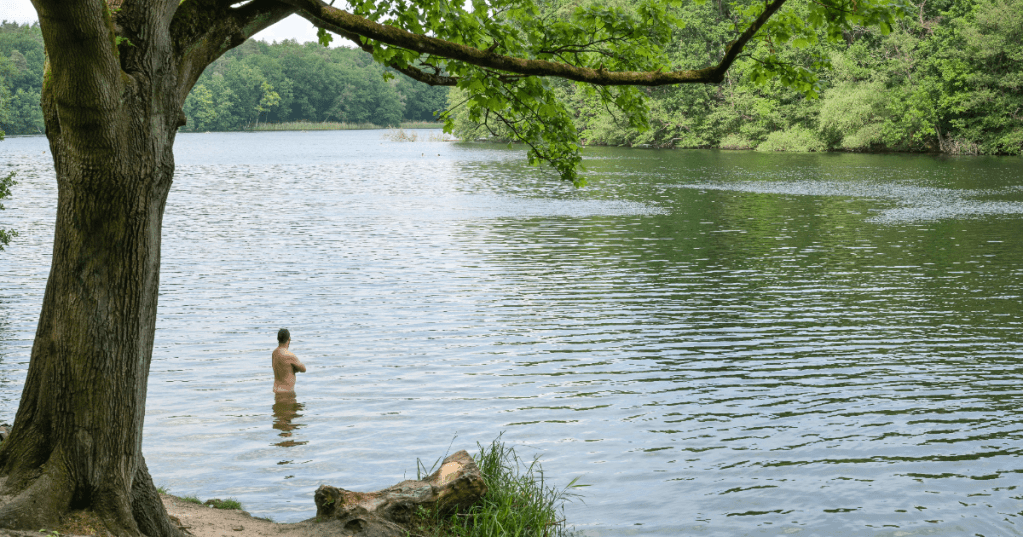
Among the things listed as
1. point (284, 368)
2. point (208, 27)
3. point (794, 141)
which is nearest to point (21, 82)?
point (794, 141)

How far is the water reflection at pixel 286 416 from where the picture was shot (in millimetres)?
10945

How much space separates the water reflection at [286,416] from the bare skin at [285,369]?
4.0 inches

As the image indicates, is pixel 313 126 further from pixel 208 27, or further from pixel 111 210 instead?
pixel 111 210

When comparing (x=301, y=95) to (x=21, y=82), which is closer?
(x=21, y=82)

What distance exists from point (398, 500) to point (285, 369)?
18.7ft

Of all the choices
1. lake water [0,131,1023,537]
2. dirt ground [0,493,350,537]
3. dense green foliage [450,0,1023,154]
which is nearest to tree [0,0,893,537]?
dirt ground [0,493,350,537]

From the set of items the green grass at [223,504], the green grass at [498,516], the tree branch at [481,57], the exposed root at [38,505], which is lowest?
the green grass at [223,504]

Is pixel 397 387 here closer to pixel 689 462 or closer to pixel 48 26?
pixel 689 462

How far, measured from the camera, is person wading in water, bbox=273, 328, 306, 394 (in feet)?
40.3

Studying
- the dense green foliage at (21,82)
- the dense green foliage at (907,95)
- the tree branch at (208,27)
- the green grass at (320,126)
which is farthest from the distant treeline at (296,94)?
the tree branch at (208,27)

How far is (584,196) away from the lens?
44375 millimetres

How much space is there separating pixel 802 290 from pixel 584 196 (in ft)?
79.2

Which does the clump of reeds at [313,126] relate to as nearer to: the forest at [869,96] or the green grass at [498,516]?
the forest at [869,96]

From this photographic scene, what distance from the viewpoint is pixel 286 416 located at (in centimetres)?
1192
